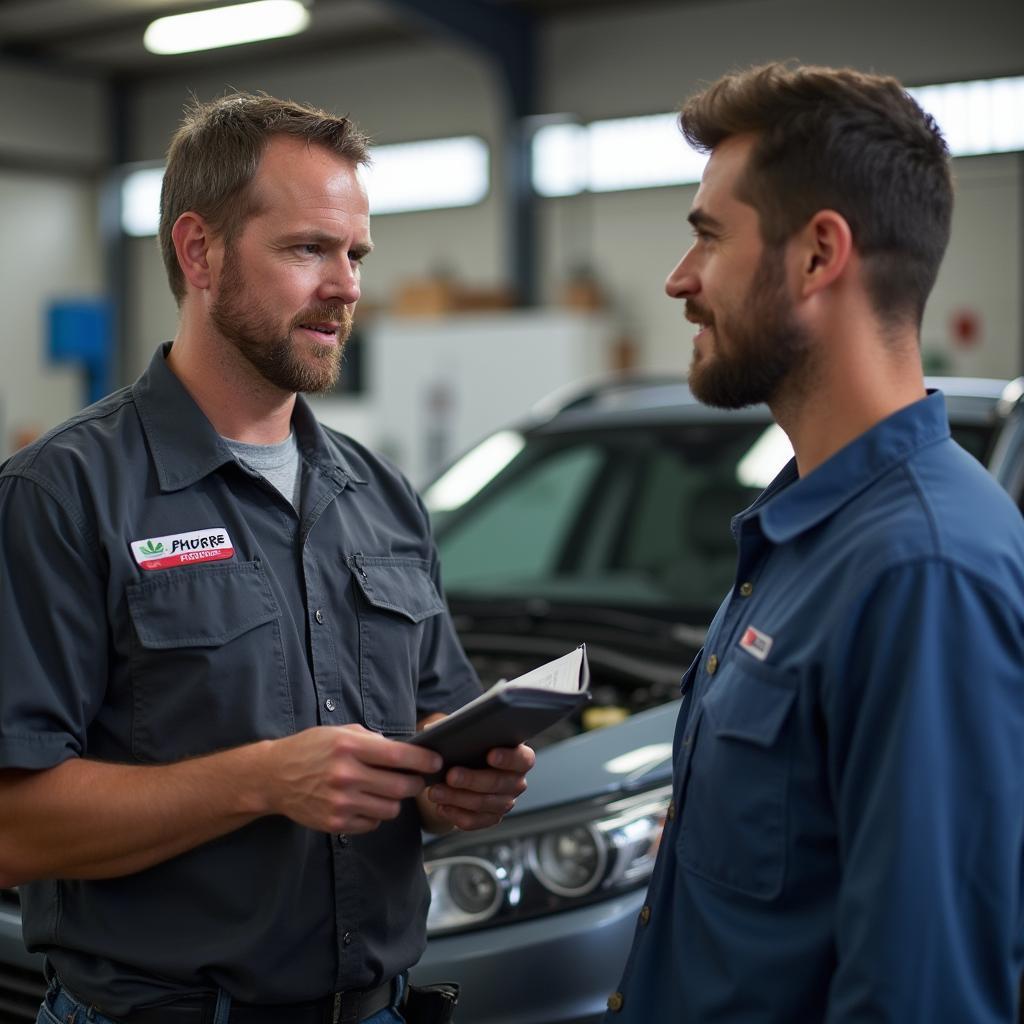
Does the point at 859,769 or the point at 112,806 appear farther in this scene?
the point at 112,806

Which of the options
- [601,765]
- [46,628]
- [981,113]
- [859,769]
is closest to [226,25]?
[981,113]

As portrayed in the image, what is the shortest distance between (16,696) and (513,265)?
1025 cm

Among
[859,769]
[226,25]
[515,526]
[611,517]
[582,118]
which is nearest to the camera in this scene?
[859,769]

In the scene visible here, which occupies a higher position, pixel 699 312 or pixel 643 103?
pixel 643 103

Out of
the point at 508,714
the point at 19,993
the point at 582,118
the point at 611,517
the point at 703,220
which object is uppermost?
the point at 582,118

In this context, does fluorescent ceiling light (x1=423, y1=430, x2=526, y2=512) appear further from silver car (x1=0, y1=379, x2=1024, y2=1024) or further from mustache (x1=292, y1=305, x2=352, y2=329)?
mustache (x1=292, y1=305, x2=352, y2=329)

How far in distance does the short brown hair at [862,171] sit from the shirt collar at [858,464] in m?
0.10

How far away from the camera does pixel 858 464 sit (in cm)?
134

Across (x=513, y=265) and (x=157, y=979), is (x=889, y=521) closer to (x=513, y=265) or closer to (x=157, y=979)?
(x=157, y=979)

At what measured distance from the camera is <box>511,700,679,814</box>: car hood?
223 cm

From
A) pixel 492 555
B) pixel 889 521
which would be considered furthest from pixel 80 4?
pixel 889 521

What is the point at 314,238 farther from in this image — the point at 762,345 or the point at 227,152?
the point at 762,345

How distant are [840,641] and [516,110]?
10.7 m

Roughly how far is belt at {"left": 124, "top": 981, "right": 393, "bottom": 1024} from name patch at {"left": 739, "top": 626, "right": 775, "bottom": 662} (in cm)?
66
